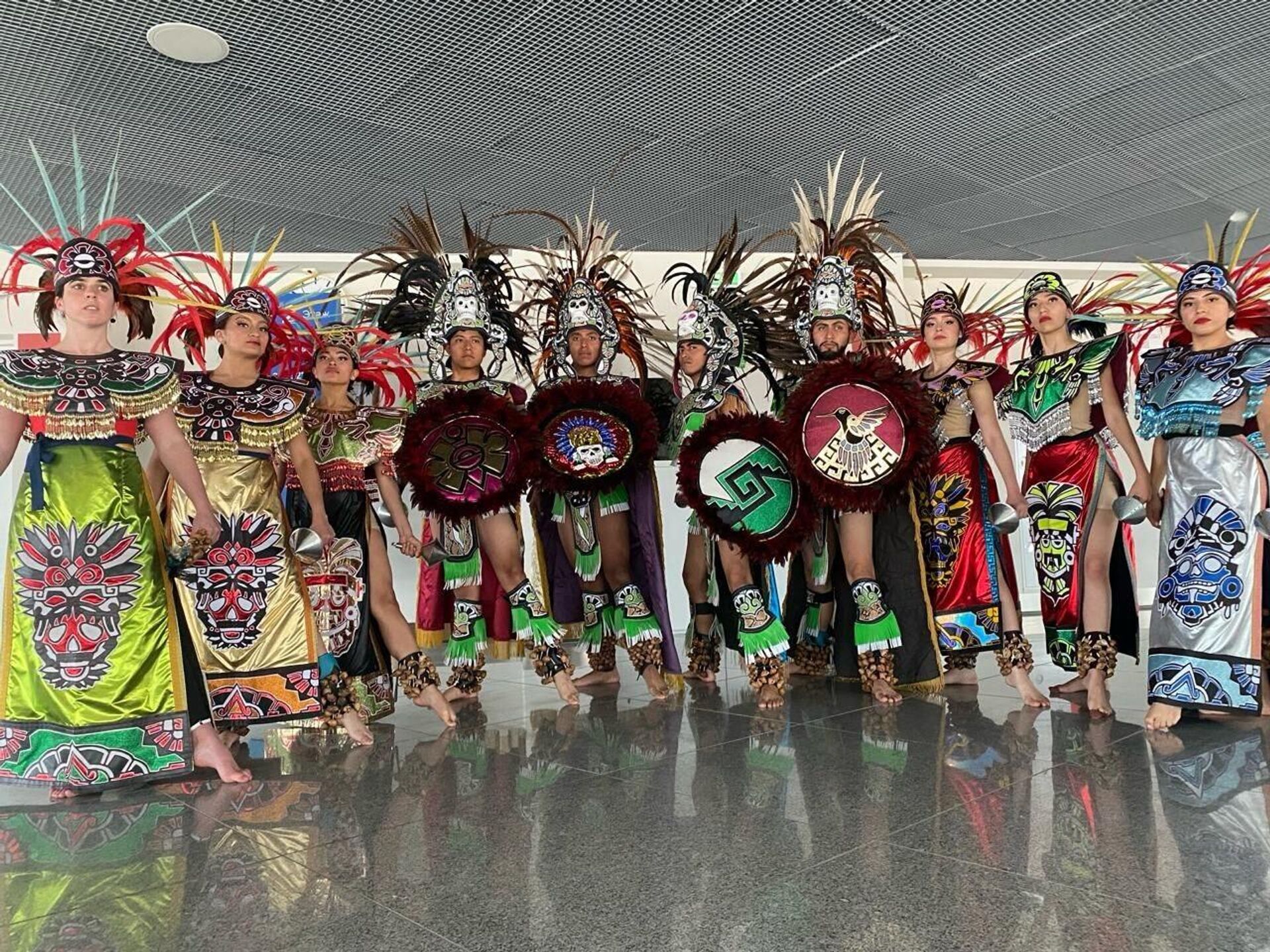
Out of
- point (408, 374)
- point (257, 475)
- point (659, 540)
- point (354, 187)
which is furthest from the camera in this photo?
point (354, 187)

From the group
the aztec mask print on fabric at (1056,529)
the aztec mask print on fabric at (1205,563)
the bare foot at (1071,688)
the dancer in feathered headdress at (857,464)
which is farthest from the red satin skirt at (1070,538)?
the dancer in feathered headdress at (857,464)

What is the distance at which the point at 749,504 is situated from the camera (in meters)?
3.66

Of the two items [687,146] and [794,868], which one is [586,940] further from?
[687,146]

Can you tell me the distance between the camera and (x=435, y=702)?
3.55m

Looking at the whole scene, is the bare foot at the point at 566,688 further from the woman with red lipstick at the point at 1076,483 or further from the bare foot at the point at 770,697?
the woman with red lipstick at the point at 1076,483

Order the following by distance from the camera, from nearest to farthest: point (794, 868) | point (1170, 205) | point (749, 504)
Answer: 1. point (794, 868)
2. point (749, 504)
3. point (1170, 205)

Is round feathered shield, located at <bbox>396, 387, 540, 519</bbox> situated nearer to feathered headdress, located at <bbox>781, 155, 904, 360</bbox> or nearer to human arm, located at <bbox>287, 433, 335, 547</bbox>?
human arm, located at <bbox>287, 433, 335, 547</bbox>

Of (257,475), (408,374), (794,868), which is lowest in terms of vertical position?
(794,868)

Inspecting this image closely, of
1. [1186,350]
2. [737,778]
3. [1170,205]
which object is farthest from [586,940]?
[1170,205]

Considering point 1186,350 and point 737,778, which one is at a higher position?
point 1186,350

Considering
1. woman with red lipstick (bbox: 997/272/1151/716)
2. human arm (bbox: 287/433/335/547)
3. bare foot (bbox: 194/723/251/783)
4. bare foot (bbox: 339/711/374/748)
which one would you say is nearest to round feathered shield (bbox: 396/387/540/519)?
human arm (bbox: 287/433/335/547)

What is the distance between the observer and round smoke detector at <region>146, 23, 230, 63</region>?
3373mm

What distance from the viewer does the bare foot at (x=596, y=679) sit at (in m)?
4.27

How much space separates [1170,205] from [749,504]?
3.74 m
